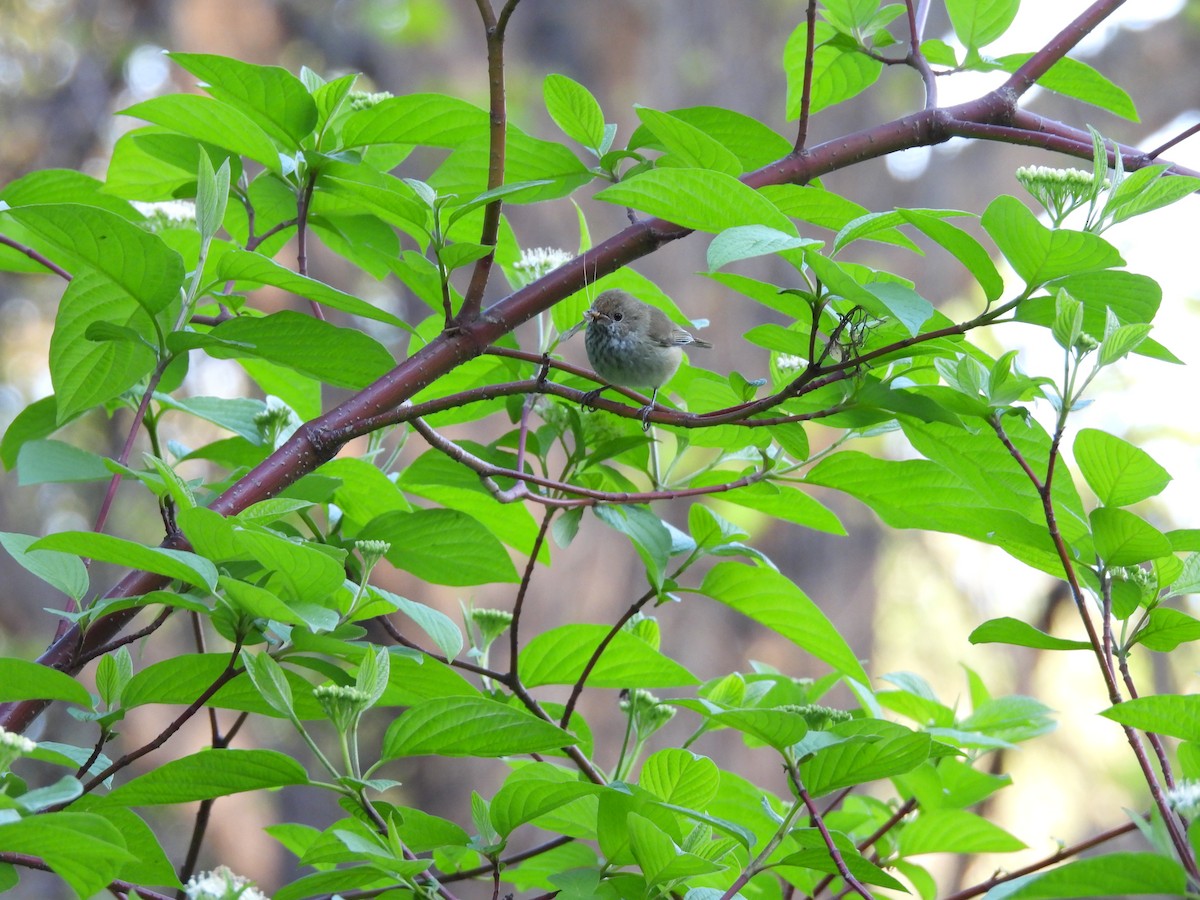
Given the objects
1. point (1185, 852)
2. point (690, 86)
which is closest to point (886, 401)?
point (1185, 852)

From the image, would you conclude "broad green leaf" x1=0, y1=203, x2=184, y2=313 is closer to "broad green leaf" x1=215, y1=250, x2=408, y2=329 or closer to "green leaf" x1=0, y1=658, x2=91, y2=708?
"broad green leaf" x1=215, y1=250, x2=408, y2=329

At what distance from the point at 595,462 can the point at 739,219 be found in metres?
0.55

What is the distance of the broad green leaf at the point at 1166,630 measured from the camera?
119 cm

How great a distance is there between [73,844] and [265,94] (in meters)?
0.99

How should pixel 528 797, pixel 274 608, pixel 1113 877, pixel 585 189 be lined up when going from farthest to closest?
pixel 585 189, pixel 528 797, pixel 274 608, pixel 1113 877

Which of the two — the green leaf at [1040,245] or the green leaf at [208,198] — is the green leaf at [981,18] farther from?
the green leaf at [208,198]

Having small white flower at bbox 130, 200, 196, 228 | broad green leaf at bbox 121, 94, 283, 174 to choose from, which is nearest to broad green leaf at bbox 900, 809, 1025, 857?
broad green leaf at bbox 121, 94, 283, 174

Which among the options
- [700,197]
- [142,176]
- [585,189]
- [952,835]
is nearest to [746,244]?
[700,197]

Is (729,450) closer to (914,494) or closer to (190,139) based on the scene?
(914,494)

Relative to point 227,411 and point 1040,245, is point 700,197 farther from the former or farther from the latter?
point 227,411

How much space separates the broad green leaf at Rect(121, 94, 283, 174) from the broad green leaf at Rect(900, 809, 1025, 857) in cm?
128

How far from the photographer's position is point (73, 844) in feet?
2.68

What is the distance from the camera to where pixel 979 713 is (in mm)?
1649

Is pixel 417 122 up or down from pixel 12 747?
up
